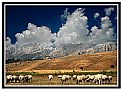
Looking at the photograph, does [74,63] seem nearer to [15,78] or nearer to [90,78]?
[90,78]

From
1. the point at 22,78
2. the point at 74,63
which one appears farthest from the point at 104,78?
the point at 22,78

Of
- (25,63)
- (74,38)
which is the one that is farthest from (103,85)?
(25,63)

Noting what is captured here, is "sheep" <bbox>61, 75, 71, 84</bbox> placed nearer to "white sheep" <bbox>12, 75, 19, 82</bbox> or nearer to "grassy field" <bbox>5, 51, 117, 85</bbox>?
"grassy field" <bbox>5, 51, 117, 85</bbox>

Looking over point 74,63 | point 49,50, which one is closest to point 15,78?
point 49,50

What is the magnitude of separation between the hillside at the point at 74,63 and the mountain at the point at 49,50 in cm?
5

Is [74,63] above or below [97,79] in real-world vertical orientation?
above

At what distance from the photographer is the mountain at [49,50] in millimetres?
4934

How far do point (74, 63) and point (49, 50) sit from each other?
335 millimetres

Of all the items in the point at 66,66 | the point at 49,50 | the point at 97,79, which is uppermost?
the point at 49,50

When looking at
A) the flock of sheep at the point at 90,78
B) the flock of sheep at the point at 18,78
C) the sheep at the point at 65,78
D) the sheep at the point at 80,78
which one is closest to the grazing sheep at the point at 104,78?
the flock of sheep at the point at 90,78

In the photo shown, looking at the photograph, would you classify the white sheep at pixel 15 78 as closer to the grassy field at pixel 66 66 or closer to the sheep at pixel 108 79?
the grassy field at pixel 66 66

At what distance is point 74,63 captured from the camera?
4.95 metres

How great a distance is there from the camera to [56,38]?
4.97 m

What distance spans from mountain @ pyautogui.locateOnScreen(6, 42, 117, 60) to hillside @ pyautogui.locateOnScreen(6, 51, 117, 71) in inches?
1.9
